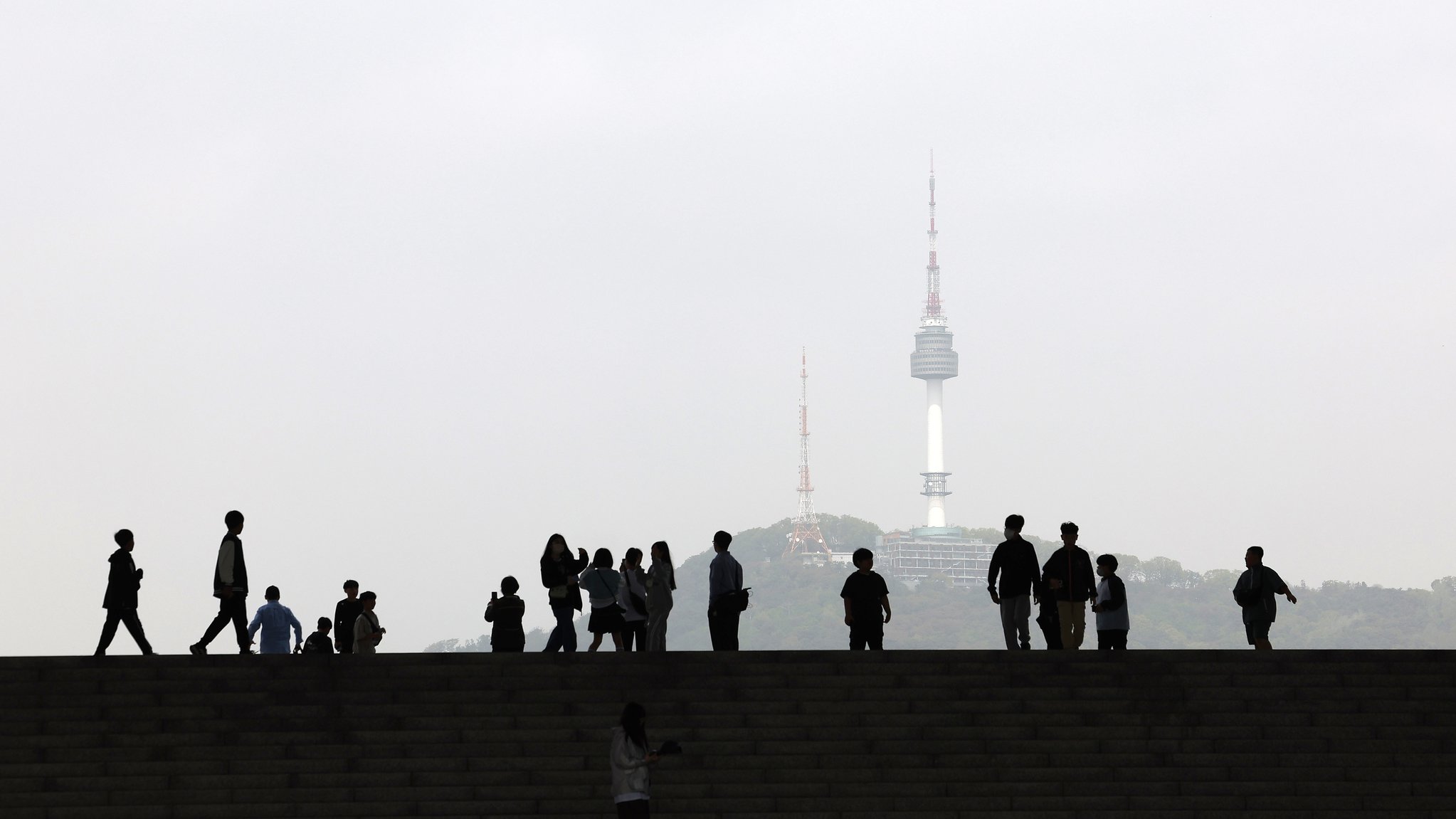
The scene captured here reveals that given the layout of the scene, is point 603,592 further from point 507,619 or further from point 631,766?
point 631,766

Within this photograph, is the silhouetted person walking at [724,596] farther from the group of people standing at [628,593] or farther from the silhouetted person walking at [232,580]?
the silhouetted person walking at [232,580]

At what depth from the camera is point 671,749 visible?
1087cm

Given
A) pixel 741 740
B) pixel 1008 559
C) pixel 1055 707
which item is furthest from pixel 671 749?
pixel 1008 559

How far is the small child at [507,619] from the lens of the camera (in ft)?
53.7

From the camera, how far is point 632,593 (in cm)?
1585

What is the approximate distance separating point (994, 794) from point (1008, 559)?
2.73 metres

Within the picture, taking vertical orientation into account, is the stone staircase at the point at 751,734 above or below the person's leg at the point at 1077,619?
below

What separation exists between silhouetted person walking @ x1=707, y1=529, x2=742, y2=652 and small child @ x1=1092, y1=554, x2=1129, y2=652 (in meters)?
3.12

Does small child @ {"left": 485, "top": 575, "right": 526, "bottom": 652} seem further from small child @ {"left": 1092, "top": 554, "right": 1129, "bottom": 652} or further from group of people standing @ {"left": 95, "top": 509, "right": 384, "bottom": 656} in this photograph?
small child @ {"left": 1092, "top": 554, "right": 1129, "bottom": 652}

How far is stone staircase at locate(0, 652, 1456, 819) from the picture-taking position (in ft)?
43.3

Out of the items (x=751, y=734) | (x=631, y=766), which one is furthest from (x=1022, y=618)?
(x=631, y=766)

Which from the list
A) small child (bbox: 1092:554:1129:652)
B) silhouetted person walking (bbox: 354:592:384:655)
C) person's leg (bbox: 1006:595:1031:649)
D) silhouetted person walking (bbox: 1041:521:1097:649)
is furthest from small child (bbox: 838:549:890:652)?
silhouetted person walking (bbox: 354:592:384:655)

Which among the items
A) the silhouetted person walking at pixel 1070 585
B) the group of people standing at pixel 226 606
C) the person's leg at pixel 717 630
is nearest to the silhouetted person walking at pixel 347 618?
the group of people standing at pixel 226 606

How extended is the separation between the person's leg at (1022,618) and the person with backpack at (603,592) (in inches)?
136
